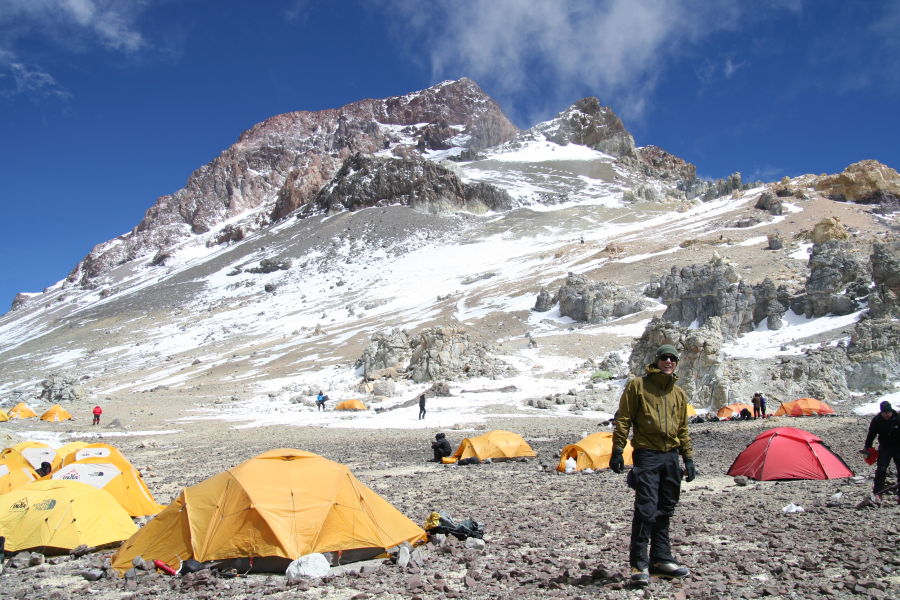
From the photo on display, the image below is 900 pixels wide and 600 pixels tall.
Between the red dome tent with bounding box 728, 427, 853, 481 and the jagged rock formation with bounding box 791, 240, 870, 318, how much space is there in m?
24.6

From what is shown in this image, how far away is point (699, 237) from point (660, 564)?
3306 inches

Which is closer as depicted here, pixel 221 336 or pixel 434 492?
pixel 434 492

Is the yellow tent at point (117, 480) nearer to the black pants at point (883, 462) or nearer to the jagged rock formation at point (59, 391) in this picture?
the black pants at point (883, 462)

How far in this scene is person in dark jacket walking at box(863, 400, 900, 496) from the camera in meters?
8.59

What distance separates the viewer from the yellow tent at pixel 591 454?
543 inches

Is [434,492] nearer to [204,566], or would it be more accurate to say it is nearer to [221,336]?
[204,566]

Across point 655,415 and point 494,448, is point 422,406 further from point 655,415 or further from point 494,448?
point 655,415

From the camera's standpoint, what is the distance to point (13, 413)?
1282 inches

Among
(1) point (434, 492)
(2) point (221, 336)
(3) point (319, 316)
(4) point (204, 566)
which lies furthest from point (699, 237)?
(4) point (204, 566)

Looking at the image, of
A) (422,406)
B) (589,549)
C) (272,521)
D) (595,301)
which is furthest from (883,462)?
(595,301)

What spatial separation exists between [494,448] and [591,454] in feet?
11.3

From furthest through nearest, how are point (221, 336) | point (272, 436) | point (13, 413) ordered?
point (221, 336) < point (13, 413) < point (272, 436)

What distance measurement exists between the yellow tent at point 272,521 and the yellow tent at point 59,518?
121 cm

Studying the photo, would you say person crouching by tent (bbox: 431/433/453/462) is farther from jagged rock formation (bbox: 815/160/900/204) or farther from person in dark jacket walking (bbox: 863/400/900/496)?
jagged rock formation (bbox: 815/160/900/204)
